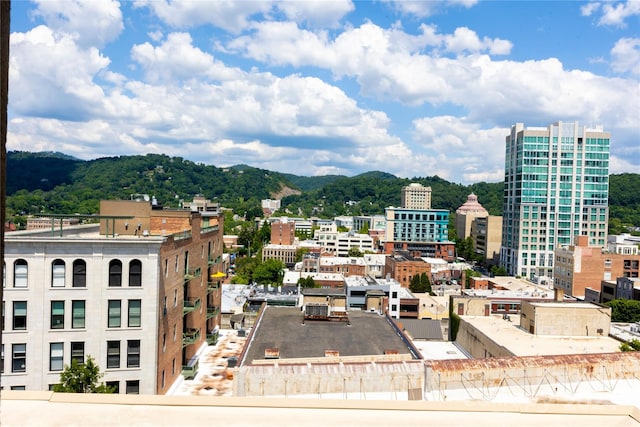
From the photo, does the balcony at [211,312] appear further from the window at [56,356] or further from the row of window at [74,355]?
the window at [56,356]

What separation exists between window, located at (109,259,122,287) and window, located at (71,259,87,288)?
1150 mm

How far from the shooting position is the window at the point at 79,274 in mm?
23953

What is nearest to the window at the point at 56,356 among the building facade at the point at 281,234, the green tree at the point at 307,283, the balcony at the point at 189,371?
the balcony at the point at 189,371

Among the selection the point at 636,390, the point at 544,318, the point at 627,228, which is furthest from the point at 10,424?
the point at 627,228

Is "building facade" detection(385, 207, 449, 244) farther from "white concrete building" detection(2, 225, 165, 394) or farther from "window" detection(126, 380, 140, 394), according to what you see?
"white concrete building" detection(2, 225, 165, 394)

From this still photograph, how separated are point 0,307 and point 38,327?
72.7 feet

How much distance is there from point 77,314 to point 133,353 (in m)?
3.29

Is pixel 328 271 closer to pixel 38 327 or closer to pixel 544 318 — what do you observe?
pixel 544 318

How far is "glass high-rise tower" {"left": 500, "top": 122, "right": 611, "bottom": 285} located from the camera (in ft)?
373

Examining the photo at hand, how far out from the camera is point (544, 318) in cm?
4197

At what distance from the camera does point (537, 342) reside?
132ft

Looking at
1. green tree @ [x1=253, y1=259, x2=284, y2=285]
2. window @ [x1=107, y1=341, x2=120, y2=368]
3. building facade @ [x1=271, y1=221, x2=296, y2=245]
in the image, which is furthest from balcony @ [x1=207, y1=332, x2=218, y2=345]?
building facade @ [x1=271, y1=221, x2=296, y2=245]

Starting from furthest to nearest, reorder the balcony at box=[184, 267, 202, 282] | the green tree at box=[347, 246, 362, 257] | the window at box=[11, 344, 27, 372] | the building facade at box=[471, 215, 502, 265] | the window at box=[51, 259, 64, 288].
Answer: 1. the building facade at box=[471, 215, 502, 265]
2. the green tree at box=[347, 246, 362, 257]
3. the balcony at box=[184, 267, 202, 282]
4. the window at box=[51, 259, 64, 288]
5. the window at box=[11, 344, 27, 372]

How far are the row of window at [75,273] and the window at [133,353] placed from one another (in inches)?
116
